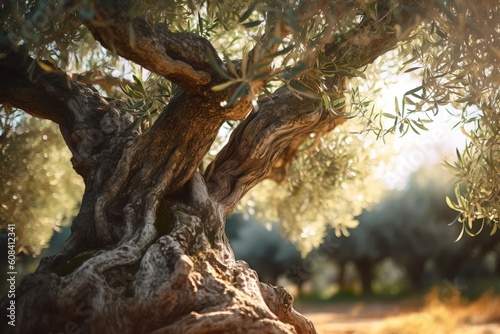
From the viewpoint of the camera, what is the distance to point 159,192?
479cm

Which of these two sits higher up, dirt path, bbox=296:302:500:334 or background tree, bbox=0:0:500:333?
background tree, bbox=0:0:500:333

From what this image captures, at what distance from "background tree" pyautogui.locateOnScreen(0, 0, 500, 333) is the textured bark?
1 cm

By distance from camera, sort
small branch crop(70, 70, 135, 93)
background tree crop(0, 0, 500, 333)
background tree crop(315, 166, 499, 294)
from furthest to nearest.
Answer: background tree crop(315, 166, 499, 294) → small branch crop(70, 70, 135, 93) → background tree crop(0, 0, 500, 333)

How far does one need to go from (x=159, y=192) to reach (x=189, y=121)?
2.18 ft

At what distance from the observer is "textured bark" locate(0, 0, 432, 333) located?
389 cm

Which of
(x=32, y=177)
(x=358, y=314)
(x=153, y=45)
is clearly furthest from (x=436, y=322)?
(x=153, y=45)

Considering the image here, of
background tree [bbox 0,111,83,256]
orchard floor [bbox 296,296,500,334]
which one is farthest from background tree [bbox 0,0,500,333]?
orchard floor [bbox 296,296,500,334]

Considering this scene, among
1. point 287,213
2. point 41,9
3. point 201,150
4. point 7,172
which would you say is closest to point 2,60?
point 41,9

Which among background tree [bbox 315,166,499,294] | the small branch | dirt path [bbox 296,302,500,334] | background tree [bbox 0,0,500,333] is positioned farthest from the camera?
background tree [bbox 315,166,499,294]

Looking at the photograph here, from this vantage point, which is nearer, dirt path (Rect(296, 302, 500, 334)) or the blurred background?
the blurred background

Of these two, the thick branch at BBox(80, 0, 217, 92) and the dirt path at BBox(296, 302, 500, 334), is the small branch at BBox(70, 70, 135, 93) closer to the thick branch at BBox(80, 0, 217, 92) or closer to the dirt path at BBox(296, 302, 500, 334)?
the thick branch at BBox(80, 0, 217, 92)

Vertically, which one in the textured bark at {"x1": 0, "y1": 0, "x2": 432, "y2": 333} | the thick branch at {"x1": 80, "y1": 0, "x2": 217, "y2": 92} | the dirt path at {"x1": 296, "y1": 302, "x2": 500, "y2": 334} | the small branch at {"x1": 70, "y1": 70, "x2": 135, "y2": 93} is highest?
the small branch at {"x1": 70, "y1": 70, "x2": 135, "y2": 93}

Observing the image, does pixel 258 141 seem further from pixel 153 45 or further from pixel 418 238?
pixel 418 238

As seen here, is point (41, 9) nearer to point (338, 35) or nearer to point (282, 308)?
point (338, 35)
